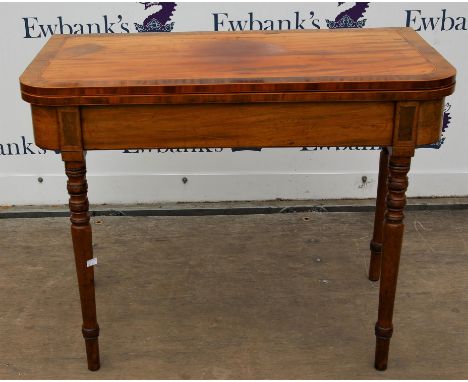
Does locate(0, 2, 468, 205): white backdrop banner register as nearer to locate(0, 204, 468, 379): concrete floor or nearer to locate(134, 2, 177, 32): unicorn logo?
locate(134, 2, 177, 32): unicorn logo

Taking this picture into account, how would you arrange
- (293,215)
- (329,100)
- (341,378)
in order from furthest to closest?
(293,215)
(341,378)
(329,100)

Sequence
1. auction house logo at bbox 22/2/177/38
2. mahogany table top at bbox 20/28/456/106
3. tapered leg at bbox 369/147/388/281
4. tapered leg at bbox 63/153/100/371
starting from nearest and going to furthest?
mahogany table top at bbox 20/28/456/106 → tapered leg at bbox 63/153/100/371 → tapered leg at bbox 369/147/388/281 → auction house logo at bbox 22/2/177/38

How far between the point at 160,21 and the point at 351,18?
887mm

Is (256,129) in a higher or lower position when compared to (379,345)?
higher

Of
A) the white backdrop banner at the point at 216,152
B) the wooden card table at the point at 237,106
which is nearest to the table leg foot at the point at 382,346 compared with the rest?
the wooden card table at the point at 237,106

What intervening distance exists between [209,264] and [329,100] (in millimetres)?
1222

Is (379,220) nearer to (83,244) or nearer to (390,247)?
(390,247)

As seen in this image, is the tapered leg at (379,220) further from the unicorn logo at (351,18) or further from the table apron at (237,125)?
→ the unicorn logo at (351,18)

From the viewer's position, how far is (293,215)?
338cm

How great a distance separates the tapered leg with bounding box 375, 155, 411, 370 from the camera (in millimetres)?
2016

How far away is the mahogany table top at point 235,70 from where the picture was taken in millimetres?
1893

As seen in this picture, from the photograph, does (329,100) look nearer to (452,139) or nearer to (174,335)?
(174,335)

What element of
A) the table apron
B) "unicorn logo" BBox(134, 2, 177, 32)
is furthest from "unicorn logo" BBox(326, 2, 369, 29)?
the table apron

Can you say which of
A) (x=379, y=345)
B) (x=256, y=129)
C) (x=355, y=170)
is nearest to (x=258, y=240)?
(x=355, y=170)
